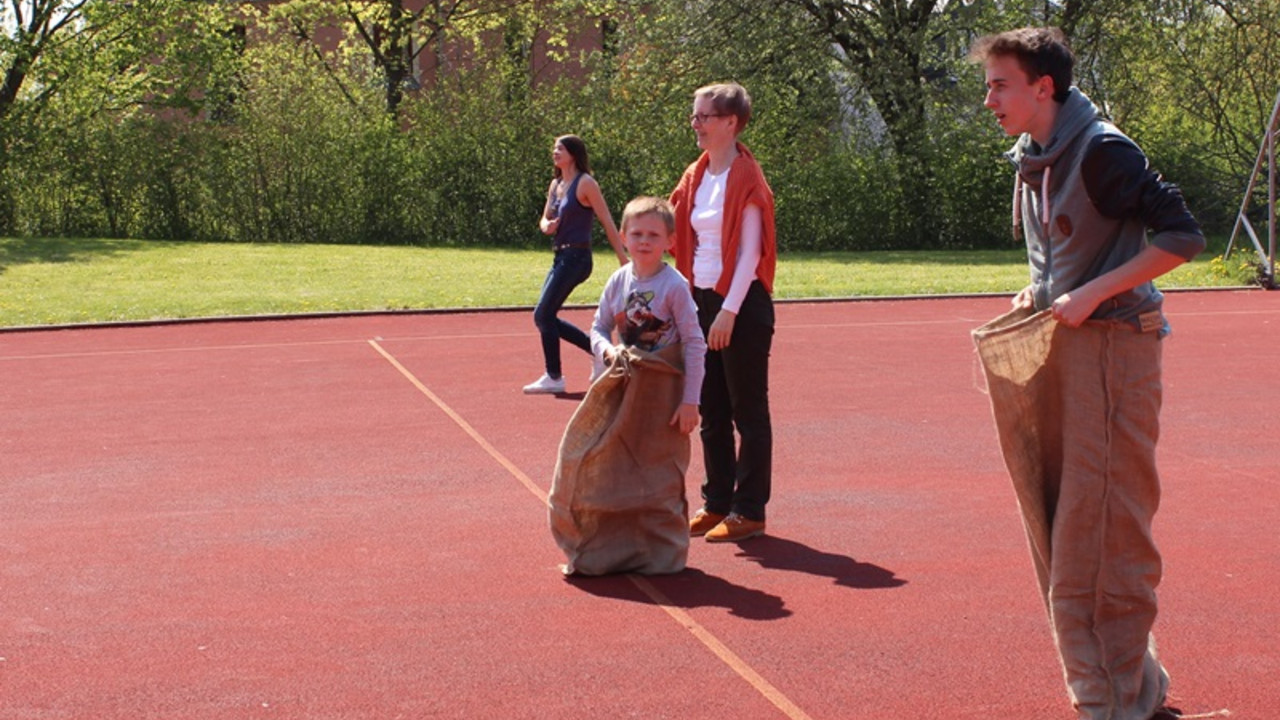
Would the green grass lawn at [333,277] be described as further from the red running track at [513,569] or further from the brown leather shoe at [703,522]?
the brown leather shoe at [703,522]

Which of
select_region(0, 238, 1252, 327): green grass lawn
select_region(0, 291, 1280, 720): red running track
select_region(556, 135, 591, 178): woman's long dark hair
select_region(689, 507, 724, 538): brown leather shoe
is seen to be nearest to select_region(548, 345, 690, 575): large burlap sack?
select_region(0, 291, 1280, 720): red running track

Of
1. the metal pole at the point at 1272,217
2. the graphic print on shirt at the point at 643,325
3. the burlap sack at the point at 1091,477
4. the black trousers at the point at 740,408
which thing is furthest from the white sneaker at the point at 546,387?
the metal pole at the point at 1272,217

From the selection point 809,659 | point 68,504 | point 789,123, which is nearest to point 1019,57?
point 809,659

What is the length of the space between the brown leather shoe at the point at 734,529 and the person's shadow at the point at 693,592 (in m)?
0.45

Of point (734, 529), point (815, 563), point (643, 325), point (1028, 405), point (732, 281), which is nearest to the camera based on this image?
point (1028, 405)

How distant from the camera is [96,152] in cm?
3100

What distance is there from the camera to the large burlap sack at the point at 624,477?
627 centimetres

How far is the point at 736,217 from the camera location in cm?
676

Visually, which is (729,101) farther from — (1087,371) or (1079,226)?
(1087,371)

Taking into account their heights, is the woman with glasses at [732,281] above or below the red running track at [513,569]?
above

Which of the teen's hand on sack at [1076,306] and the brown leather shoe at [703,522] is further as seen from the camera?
the brown leather shoe at [703,522]

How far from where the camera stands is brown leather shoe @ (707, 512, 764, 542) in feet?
22.7

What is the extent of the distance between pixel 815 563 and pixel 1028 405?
7.52ft

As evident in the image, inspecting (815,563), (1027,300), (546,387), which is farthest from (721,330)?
(546,387)
